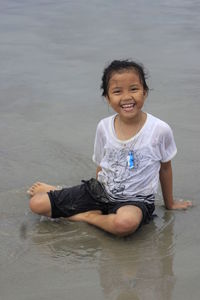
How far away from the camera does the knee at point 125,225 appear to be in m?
2.85

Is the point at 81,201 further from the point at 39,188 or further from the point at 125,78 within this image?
the point at 125,78

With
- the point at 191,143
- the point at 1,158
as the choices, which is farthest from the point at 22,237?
the point at 191,143

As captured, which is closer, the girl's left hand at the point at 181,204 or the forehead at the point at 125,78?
the forehead at the point at 125,78

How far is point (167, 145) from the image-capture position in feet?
10.2

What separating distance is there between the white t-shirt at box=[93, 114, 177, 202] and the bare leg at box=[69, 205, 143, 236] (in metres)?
0.14

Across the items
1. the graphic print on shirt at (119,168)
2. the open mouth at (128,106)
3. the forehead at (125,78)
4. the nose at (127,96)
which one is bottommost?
the graphic print on shirt at (119,168)

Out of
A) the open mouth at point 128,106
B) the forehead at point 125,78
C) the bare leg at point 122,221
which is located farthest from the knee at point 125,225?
the forehead at point 125,78

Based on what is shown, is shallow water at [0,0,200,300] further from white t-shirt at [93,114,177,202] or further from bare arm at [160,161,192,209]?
white t-shirt at [93,114,177,202]

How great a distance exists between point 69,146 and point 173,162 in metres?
0.77

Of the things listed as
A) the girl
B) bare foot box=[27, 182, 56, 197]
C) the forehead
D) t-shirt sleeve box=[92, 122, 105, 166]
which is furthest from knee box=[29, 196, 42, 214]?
the forehead

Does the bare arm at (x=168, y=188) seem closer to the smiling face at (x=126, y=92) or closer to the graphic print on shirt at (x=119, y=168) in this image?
the graphic print on shirt at (x=119, y=168)

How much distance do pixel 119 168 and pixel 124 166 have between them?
1.3 inches

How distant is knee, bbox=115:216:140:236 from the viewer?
2.85 metres

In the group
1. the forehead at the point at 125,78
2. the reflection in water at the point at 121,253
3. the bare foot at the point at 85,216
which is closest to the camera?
the reflection in water at the point at 121,253
